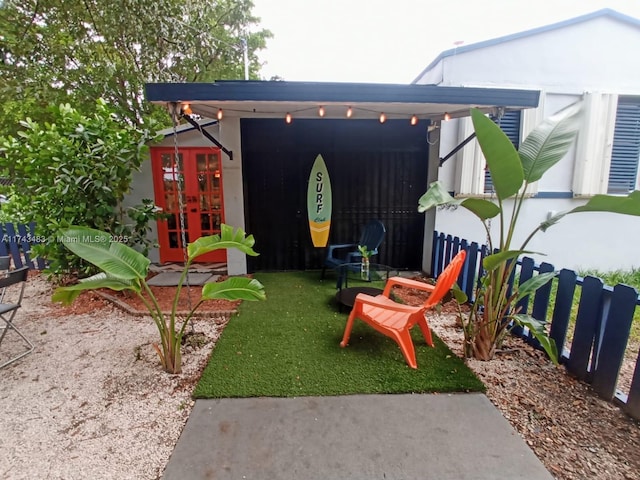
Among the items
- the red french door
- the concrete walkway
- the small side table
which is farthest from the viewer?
the red french door

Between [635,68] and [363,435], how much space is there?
7452 mm

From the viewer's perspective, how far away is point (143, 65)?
29.1 ft

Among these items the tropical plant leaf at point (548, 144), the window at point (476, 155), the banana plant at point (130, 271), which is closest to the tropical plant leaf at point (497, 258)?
the tropical plant leaf at point (548, 144)

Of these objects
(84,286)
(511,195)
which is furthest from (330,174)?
(84,286)

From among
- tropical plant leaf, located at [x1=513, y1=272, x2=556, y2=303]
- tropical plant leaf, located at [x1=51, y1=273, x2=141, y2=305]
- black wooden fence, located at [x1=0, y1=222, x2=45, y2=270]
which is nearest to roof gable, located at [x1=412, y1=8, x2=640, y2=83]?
tropical plant leaf, located at [x1=513, y1=272, x2=556, y2=303]

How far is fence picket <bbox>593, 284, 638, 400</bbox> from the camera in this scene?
7.47 feet

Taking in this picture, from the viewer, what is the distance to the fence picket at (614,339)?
228cm

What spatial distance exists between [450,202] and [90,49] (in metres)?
10.4

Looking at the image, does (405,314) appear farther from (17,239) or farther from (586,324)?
(17,239)

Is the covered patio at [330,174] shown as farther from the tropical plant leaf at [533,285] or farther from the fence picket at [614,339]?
the fence picket at [614,339]

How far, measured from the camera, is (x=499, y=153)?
91.0 inches

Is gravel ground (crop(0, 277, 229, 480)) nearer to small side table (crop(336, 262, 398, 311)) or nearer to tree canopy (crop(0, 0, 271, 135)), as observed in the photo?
small side table (crop(336, 262, 398, 311))

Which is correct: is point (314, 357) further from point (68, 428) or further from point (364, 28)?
point (364, 28)

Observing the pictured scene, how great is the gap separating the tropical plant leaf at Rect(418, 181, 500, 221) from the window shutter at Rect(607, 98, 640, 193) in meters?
5.02
